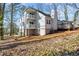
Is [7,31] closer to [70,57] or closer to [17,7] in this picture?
[17,7]

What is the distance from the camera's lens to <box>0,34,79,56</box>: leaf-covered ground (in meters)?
2.13

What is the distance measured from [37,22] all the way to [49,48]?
0.24 meters

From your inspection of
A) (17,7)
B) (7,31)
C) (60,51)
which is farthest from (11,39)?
(60,51)

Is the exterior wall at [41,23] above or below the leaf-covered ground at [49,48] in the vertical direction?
above

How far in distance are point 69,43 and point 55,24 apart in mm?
200

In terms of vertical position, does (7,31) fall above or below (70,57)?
above

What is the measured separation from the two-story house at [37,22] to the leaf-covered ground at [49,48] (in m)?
0.09

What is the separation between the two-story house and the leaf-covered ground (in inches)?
3.5

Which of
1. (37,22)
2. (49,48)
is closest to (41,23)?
(37,22)

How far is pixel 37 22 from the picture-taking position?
218cm

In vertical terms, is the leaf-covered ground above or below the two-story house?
below

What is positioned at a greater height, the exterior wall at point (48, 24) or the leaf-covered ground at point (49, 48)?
the exterior wall at point (48, 24)

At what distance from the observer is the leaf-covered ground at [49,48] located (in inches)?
84.0

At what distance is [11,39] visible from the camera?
7.19 ft
